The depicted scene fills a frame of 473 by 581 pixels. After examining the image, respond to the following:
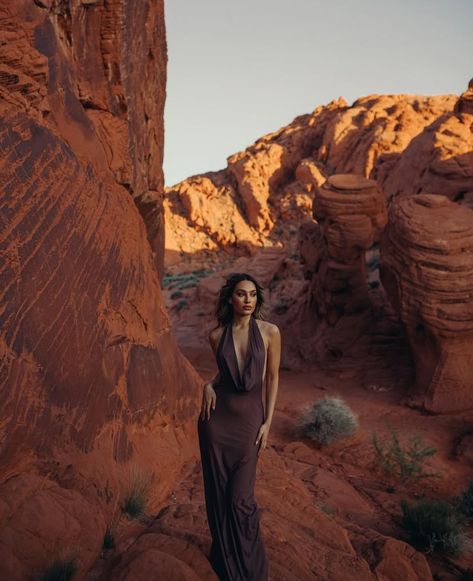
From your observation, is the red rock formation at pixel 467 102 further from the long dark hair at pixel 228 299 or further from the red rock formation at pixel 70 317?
the long dark hair at pixel 228 299

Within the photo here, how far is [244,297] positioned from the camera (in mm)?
4105

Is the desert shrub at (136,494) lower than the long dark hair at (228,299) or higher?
lower

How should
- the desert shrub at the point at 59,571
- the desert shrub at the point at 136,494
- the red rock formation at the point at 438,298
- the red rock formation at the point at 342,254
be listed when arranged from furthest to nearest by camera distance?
the red rock formation at the point at 342,254 < the red rock formation at the point at 438,298 < the desert shrub at the point at 136,494 < the desert shrub at the point at 59,571

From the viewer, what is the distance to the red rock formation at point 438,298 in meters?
11.8

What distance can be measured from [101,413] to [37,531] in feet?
4.64

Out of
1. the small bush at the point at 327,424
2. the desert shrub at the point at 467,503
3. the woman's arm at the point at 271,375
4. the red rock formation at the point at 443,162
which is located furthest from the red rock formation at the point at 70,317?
the red rock formation at the point at 443,162

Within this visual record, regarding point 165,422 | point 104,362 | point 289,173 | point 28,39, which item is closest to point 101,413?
point 104,362

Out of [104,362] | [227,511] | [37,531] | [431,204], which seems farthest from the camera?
[431,204]

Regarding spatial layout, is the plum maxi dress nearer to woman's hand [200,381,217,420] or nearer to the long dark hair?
woman's hand [200,381,217,420]

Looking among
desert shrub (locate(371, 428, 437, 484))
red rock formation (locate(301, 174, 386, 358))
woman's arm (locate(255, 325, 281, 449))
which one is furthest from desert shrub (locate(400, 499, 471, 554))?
red rock formation (locate(301, 174, 386, 358))

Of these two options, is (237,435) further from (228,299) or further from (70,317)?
(70,317)

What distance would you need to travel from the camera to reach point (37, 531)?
3740 millimetres

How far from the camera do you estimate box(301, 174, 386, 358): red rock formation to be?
1549 cm

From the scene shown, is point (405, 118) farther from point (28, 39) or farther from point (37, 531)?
point (37, 531)
